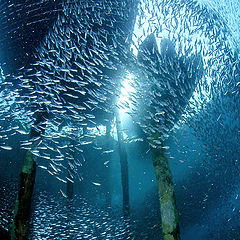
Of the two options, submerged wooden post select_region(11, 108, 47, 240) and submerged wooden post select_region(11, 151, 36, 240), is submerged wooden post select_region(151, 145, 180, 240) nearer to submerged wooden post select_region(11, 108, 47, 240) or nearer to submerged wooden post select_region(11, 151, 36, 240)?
submerged wooden post select_region(11, 108, 47, 240)

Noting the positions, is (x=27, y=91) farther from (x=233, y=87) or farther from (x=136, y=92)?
(x=233, y=87)

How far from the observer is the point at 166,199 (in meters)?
3.52

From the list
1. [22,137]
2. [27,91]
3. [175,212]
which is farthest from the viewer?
[22,137]

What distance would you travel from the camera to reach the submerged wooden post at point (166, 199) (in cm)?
325

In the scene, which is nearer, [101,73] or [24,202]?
[24,202]

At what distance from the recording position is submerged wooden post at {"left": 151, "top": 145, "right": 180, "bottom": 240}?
10.6ft

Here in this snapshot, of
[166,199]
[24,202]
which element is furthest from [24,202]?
[166,199]

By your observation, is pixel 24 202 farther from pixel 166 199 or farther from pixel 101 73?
pixel 101 73

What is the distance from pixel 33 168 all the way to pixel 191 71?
6.25 m

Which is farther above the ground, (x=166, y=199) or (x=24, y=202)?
(x=24, y=202)

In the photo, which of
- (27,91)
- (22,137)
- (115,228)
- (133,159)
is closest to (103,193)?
(133,159)

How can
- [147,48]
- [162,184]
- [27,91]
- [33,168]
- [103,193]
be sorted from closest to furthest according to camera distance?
[162,184], [33,168], [147,48], [27,91], [103,193]

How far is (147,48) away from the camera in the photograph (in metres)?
4.88

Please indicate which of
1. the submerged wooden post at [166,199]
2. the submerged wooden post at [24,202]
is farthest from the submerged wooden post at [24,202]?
the submerged wooden post at [166,199]
